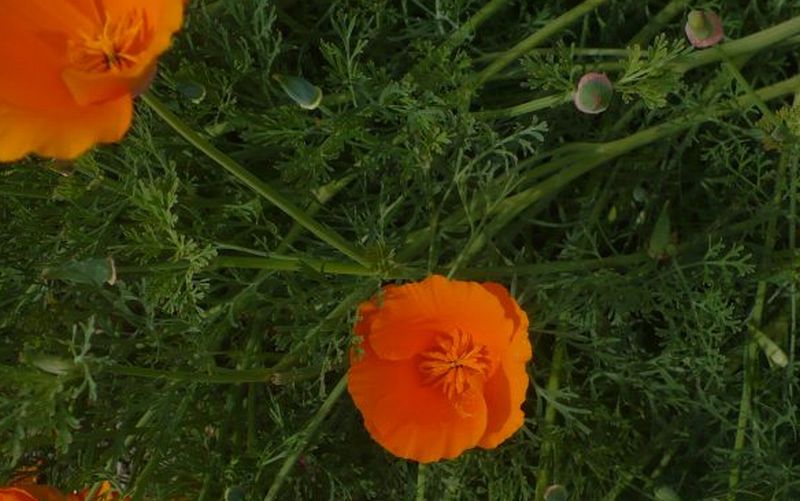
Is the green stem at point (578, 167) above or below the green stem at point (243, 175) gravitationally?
below

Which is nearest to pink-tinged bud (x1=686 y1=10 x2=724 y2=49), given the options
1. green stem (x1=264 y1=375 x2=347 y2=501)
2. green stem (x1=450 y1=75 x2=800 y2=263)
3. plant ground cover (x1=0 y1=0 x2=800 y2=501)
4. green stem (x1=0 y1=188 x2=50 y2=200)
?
plant ground cover (x1=0 y1=0 x2=800 y2=501)

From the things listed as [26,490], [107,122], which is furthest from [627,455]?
[107,122]

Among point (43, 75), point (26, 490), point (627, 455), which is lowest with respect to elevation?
point (627, 455)

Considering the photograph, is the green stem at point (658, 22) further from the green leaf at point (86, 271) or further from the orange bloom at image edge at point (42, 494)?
the orange bloom at image edge at point (42, 494)

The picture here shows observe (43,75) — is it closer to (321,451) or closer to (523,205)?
(523,205)

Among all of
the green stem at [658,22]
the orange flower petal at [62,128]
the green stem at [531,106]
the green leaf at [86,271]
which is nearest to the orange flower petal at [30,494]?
the green leaf at [86,271]

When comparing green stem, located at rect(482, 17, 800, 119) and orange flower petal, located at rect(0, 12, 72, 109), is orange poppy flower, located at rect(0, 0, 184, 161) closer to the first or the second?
orange flower petal, located at rect(0, 12, 72, 109)
